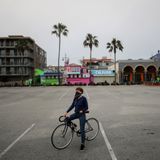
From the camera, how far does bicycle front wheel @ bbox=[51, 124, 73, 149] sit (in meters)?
6.83

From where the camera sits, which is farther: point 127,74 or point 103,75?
point 103,75

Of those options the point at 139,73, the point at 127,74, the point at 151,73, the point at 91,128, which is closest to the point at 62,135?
the point at 91,128

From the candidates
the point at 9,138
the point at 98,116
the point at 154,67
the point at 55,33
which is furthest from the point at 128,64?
the point at 9,138

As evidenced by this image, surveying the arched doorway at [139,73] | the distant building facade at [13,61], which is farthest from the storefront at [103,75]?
the distant building facade at [13,61]

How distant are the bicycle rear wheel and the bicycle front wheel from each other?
2.46ft

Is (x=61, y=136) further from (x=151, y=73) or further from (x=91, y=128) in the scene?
(x=151, y=73)

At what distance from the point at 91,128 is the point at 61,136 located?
120 cm

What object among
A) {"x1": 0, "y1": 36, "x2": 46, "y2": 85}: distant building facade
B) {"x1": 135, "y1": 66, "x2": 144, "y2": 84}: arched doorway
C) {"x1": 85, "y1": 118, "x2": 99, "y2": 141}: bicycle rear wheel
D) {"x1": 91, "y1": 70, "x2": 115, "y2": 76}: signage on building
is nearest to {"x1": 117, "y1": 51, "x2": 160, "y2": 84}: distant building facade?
{"x1": 135, "y1": 66, "x2": 144, "y2": 84}: arched doorway

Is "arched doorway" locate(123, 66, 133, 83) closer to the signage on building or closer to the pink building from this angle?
the signage on building

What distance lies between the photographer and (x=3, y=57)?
268 ft

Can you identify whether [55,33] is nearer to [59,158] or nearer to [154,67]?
[154,67]

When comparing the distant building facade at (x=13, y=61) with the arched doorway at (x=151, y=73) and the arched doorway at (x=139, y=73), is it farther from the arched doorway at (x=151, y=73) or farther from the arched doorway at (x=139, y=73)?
the arched doorway at (x=151, y=73)

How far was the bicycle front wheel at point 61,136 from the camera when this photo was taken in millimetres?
6832

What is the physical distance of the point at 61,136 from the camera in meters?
6.99
